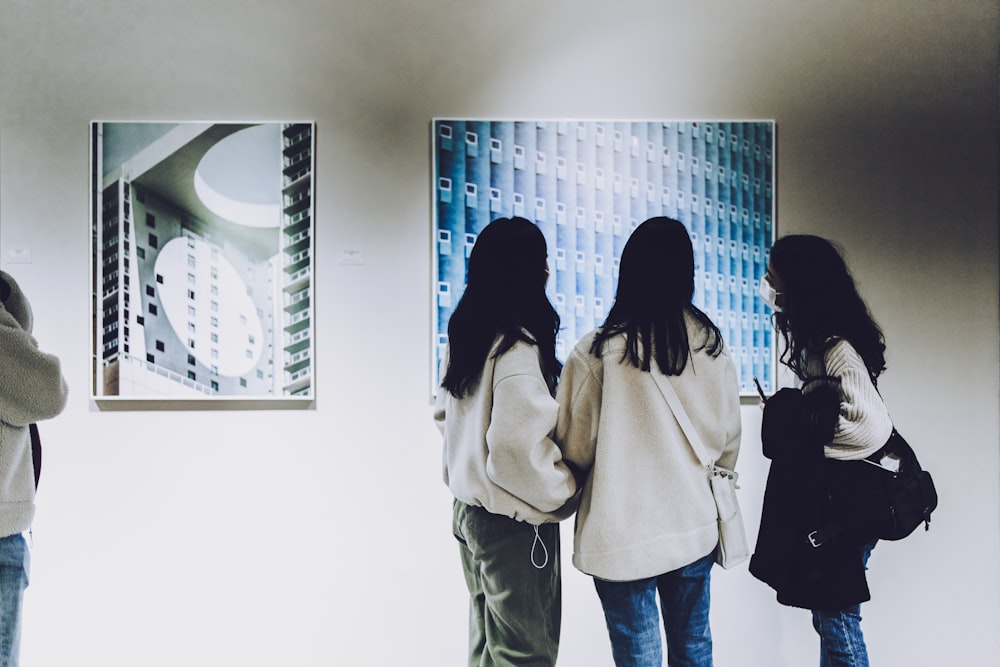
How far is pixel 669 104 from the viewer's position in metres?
2.19

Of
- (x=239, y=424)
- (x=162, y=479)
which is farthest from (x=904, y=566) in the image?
(x=162, y=479)

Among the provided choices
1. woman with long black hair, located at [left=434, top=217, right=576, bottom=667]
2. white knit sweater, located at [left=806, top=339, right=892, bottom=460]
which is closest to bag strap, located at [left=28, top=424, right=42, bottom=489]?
woman with long black hair, located at [left=434, top=217, right=576, bottom=667]

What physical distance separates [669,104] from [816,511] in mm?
1439

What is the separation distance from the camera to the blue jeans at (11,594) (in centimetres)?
151

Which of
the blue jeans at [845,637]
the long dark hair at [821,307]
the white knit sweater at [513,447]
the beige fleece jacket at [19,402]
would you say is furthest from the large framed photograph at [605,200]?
the beige fleece jacket at [19,402]

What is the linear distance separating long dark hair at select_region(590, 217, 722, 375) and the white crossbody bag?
0.20 feet

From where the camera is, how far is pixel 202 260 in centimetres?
210

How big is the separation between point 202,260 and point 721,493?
178 centimetres

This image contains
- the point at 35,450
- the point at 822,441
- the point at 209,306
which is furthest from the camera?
the point at 209,306

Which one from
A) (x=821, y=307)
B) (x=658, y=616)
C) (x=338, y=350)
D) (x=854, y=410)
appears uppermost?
(x=821, y=307)

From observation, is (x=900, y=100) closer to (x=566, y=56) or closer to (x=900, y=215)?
(x=900, y=215)

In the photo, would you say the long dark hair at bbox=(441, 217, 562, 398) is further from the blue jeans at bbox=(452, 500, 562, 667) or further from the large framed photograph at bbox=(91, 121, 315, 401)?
the large framed photograph at bbox=(91, 121, 315, 401)

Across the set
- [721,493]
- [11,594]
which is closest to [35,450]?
[11,594]

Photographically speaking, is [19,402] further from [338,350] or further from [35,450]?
[338,350]
